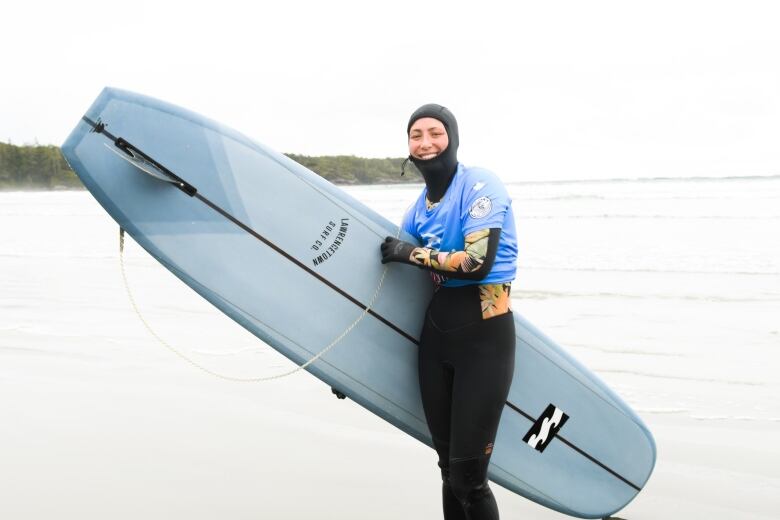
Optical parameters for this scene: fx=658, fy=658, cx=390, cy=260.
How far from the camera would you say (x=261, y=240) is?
2.47m

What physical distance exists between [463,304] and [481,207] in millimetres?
328

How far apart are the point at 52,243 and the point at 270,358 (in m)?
8.18

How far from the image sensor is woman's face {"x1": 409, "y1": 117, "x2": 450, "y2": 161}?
2070 millimetres

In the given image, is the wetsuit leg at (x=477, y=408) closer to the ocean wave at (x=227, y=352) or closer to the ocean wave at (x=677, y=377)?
the ocean wave at (x=677, y=377)

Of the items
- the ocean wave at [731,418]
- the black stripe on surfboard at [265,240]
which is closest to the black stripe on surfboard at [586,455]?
the black stripe on surfboard at [265,240]

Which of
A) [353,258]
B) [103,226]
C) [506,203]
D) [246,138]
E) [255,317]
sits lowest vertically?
[103,226]

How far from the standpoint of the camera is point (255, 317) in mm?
2447

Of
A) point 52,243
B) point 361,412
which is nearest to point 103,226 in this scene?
point 52,243

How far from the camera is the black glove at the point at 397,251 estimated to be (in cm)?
209

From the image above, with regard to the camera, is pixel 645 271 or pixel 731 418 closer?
pixel 731 418

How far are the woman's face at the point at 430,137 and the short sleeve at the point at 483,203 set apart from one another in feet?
0.53

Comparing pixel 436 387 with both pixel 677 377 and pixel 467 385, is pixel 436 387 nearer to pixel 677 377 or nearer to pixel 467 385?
pixel 467 385

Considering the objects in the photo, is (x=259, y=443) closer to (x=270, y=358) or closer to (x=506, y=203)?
(x=270, y=358)

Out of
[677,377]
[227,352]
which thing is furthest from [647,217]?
[227,352]
